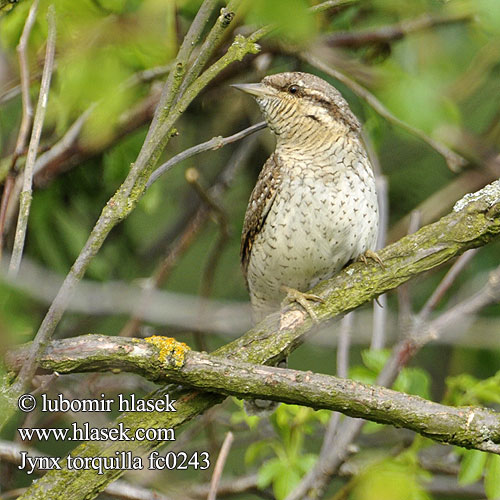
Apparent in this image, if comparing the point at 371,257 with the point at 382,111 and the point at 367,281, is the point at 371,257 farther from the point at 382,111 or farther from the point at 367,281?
the point at 382,111

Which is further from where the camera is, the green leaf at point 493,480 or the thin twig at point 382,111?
the thin twig at point 382,111

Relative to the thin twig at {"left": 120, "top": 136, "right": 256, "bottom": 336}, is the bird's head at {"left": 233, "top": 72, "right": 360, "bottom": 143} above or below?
above

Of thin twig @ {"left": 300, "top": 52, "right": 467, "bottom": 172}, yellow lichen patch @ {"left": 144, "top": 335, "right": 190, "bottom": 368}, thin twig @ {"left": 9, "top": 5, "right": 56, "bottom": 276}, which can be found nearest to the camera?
thin twig @ {"left": 9, "top": 5, "right": 56, "bottom": 276}

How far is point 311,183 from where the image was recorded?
7.95 feet

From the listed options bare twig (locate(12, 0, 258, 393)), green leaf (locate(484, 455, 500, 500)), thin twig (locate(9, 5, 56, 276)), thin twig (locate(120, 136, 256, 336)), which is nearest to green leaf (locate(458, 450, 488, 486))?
green leaf (locate(484, 455, 500, 500))

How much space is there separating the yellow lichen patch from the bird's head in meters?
A: 1.02

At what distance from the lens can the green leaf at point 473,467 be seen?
2004 millimetres

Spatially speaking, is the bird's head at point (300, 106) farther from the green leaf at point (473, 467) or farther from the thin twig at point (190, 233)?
the green leaf at point (473, 467)

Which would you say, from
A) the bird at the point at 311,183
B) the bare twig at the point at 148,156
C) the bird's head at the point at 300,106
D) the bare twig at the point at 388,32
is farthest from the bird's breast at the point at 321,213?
the bare twig at the point at 148,156

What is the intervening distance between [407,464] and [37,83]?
1.74 meters

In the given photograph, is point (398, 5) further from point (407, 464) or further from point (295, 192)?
point (407, 464)

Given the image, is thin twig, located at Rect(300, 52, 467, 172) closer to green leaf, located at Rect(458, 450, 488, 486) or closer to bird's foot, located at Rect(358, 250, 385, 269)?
bird's foot, located at Rect(358, 250, 385, 269)

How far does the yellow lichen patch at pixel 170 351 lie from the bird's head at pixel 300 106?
1015mm

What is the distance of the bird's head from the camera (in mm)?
2438
